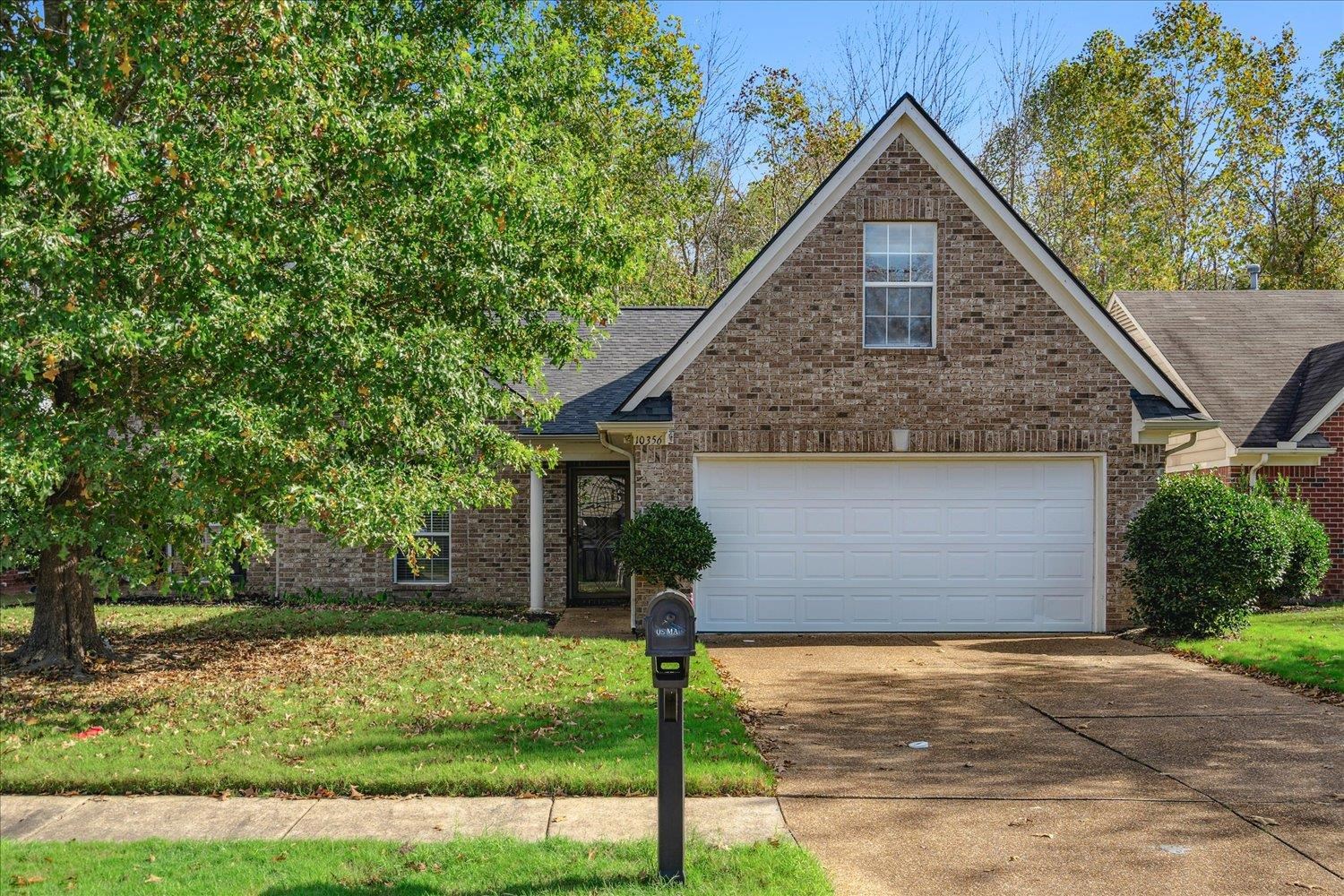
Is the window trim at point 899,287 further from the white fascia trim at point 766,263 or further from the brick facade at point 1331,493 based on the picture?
the brick facade at point 1331,493

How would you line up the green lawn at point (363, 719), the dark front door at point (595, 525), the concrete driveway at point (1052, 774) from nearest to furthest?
the concrete driveway at point (1052, 774), the green lawn at point (363, 719), the dark front door at point (595, 525)

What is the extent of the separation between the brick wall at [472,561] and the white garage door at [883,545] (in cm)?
359

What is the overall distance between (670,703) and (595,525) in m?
12.4

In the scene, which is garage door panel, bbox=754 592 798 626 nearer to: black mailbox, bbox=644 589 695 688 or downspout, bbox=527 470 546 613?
downspout, bbox=527 470 546 613

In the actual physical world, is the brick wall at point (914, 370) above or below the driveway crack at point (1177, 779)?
above

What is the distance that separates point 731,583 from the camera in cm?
1502

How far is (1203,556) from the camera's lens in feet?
44.6

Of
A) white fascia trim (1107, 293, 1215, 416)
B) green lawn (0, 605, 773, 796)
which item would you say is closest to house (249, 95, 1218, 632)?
green lawn (0, 605, 773, 796)

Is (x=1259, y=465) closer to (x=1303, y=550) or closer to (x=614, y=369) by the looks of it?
(x=1303, y=550)

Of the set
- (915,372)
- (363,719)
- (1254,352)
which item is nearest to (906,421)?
(915,372)

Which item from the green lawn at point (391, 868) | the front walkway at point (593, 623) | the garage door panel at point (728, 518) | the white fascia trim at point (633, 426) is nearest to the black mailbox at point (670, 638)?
the green lawn at point (391, 868)

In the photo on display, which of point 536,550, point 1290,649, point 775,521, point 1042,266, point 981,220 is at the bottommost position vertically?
point 1290,649

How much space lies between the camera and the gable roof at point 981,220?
47.5ft

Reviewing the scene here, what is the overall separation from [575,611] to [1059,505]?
7.38 metres
